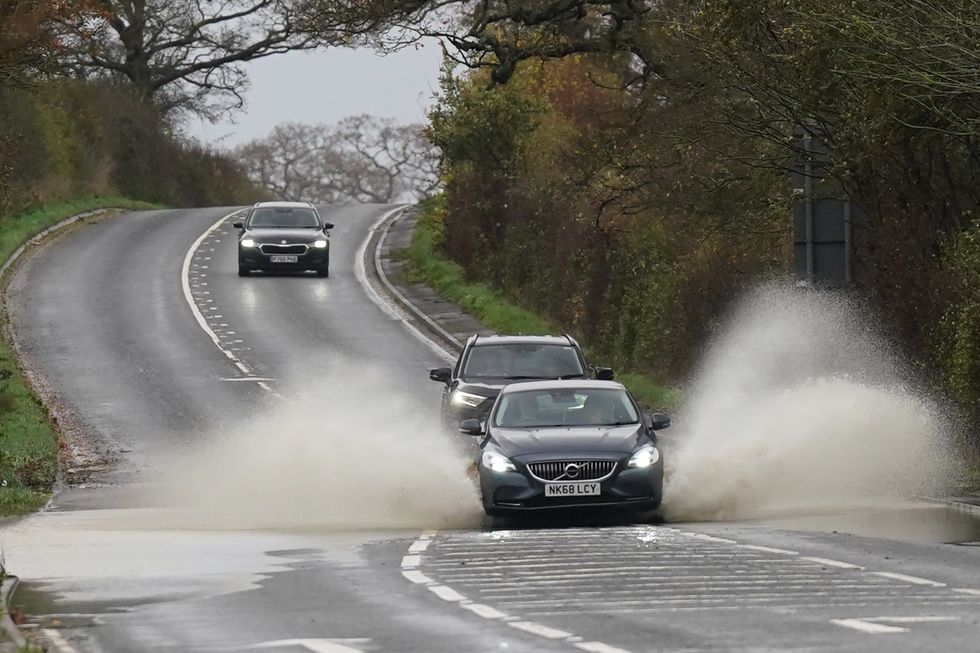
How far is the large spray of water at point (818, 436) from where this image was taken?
68.6ft

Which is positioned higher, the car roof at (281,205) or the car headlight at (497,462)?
the car roof at (281,205)

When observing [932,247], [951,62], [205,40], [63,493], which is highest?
[205,40]

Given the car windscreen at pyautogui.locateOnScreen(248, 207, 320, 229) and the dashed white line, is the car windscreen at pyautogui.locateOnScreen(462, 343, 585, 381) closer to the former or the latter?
the dashed white line

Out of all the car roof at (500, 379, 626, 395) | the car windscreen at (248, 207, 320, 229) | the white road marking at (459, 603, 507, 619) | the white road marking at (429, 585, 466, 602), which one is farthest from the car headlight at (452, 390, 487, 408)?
the car windscreen at (248, 207, 320, 229)

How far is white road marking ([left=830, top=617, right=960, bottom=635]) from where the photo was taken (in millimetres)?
11023

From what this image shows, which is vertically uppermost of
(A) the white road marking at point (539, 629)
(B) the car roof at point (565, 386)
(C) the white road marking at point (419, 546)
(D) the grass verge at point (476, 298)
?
(D) the grass verge at point (476, 298)

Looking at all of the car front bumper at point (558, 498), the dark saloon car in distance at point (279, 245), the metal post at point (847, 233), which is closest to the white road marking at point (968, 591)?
the car front bumper at point (558, 498)

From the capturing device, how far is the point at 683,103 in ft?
106

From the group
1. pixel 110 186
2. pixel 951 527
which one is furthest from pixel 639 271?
pixel 110 186

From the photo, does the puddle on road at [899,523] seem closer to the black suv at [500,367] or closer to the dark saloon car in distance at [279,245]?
the black suv at [500,367]

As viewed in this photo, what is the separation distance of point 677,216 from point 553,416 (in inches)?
603

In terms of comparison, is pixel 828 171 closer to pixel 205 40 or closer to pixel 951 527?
pixel 951 527

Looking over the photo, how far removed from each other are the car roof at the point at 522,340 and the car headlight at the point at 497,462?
283 inches

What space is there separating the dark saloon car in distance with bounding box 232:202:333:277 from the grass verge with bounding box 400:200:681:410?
9.52 ft
